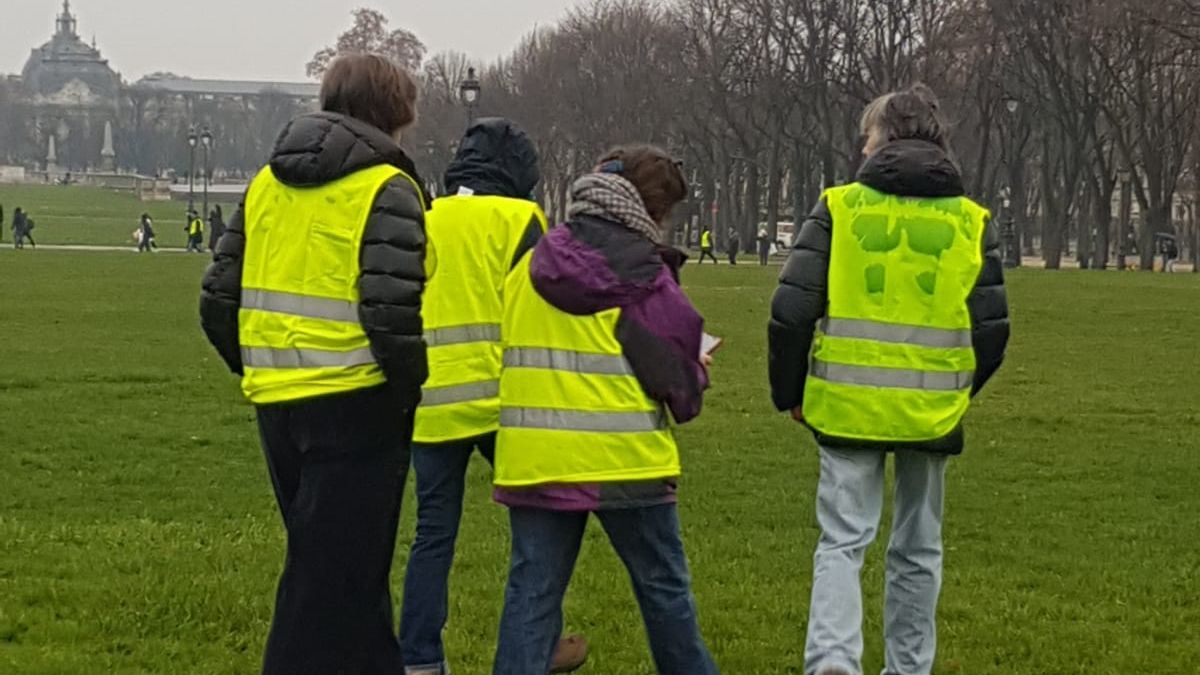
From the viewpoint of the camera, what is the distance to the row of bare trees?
54.7 meters

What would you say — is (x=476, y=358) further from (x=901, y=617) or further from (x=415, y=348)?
(x=901, y=617)

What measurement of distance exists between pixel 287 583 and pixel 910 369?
6.81 ft

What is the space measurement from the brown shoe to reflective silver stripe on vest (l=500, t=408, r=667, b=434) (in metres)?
1.22

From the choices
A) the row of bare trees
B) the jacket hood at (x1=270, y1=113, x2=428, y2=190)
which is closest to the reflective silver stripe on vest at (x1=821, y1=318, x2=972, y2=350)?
the jacket hood at (x1=270, y1=113, x2=428, y2=190)

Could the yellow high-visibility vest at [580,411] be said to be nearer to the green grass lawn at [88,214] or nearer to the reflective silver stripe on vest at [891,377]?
the reflective silver stripe on vest at [891,377]

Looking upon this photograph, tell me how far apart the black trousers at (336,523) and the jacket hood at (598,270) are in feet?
1.91

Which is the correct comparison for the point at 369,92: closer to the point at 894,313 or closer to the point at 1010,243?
the point at 894,313

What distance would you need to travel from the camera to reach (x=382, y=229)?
17.1ft

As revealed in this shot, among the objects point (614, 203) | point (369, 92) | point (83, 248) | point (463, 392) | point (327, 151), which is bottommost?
point (83, 248)

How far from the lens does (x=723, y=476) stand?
39.2 feet

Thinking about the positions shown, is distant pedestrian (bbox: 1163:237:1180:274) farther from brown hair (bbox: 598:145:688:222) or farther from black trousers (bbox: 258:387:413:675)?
black trousers (bbox: 258:387:413:675)

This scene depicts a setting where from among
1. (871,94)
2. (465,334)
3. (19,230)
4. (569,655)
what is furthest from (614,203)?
(19,230)

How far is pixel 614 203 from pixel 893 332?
1093mm

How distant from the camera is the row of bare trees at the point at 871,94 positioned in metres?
54.7
